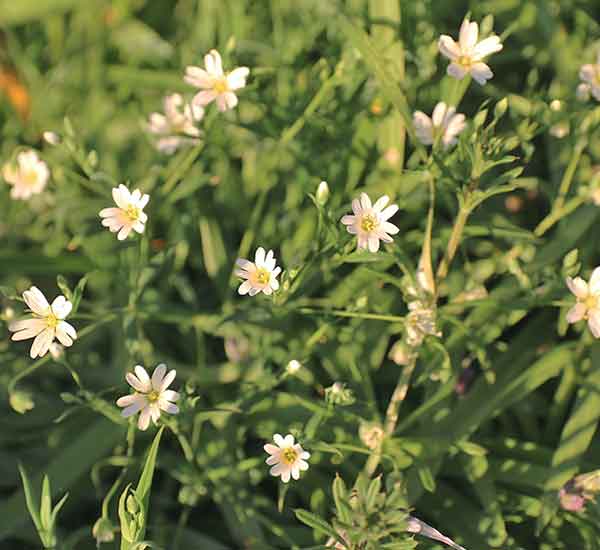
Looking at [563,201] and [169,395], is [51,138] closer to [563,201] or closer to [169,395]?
[169,395]

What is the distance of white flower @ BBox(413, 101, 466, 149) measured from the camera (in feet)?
7.02

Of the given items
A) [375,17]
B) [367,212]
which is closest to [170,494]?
[367,212]

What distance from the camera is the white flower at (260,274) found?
1849mm

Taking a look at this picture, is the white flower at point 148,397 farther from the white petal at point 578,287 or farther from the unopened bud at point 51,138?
the white petal at point 578,287

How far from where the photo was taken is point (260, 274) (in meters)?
1.89

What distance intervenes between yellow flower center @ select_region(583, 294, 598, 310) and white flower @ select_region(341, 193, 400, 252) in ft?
1.71

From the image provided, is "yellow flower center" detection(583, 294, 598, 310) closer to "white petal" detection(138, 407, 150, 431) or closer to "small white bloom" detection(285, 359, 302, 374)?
"small white bloom" detection(285, 359, 302, 374)

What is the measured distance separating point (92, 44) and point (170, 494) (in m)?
1.78

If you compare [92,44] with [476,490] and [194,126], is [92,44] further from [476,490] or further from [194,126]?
[476,490]

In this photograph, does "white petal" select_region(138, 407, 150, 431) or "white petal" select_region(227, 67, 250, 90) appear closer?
"white petal" select_region(138, 407, 150, 431)

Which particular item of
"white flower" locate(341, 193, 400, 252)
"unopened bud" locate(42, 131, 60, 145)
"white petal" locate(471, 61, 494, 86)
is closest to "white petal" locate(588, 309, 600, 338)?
"white flower" locate(341, 193, 400, 252)

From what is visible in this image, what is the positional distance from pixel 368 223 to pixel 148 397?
2.18 ft

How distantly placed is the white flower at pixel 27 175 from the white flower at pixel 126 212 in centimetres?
72

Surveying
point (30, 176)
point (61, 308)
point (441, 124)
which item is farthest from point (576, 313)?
point (30, 176)
